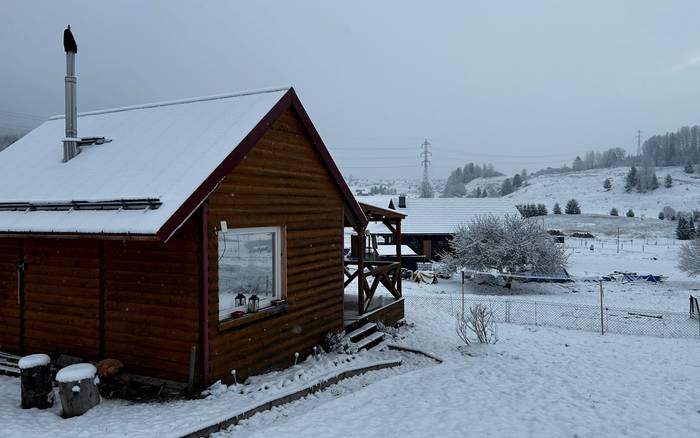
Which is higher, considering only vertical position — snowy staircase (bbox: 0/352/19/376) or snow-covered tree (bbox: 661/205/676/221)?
snow-covered tree (bbox: 661/205/676/221)

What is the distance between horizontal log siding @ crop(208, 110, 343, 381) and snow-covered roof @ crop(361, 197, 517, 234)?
2852cm

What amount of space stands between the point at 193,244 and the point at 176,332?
1350mm

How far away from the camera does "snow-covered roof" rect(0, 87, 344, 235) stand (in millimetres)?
7398

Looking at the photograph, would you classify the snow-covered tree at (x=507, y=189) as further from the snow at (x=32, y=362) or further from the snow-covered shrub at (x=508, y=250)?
the snow at (x=32, y=362)

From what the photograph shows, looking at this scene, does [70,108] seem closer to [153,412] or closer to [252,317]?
[252,317]

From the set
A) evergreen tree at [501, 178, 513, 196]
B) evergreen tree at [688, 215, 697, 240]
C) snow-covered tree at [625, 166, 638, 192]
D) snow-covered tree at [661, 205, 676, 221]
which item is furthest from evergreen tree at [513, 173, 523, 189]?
evergreen tree at [688, 215, 697, 240]

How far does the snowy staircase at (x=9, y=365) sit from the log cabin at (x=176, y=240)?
0.27m

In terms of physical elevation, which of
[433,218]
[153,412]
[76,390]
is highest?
[433,218]

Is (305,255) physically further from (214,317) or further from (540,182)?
(540,182)

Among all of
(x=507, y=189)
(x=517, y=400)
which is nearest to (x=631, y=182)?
(x=507, y=189)

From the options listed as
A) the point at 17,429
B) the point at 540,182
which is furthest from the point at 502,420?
the point at 540,182

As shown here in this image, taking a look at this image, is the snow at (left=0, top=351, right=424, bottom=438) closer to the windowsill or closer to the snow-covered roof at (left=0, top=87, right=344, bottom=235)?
the windowsill

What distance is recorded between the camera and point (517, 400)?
809cm

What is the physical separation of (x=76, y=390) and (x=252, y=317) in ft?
9.13
